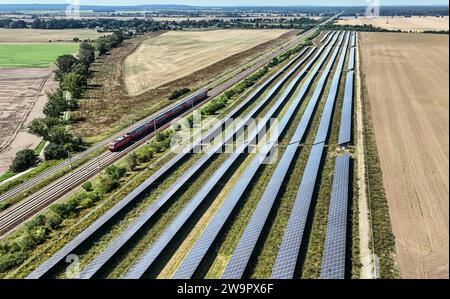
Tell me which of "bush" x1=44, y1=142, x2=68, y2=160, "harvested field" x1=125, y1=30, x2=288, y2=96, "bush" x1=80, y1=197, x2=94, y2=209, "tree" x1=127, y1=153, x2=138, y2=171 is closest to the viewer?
"bush" x1=80, y1=197, x2=94, y2=209

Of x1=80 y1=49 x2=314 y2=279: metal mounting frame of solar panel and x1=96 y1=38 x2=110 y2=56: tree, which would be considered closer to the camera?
x1=80 y1=49 x2=314 y2=279: metal mounting frame of solar panel

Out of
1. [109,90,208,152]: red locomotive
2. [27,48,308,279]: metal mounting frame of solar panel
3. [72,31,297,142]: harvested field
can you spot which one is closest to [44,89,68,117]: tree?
[72,31,297,142]: harvested field

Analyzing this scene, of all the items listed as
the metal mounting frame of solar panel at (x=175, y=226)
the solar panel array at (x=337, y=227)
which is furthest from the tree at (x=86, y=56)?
the solar panel array at (x=337, y=227)

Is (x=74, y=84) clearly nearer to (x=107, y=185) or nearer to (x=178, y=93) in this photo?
(x=178, y=93)

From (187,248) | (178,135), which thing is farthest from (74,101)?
(187,248)

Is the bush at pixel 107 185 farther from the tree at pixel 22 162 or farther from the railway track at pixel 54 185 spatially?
the tree at pixel 22 162

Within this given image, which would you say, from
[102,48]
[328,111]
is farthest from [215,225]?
[102,48]

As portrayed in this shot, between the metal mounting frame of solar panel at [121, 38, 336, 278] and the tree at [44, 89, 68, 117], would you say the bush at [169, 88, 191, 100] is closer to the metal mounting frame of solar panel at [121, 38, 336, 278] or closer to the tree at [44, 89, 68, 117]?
the tree at [44, 89, 68, 117]
